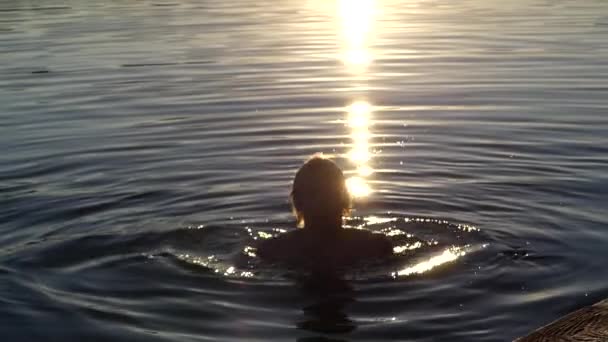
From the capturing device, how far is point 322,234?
26.4 feet

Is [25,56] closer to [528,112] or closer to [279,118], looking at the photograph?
[279,118]

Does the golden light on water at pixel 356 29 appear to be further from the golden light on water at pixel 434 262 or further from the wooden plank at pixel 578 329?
the wooden plank at pixel 578 329

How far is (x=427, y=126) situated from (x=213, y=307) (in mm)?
7382

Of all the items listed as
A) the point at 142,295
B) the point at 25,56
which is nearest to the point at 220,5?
the point at 25,56

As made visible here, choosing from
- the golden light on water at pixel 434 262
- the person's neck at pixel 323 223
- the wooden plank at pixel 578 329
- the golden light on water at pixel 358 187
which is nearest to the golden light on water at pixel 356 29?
the golden light on water at pixel 358 187

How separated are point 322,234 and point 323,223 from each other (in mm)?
106

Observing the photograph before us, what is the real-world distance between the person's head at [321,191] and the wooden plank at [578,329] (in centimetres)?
236

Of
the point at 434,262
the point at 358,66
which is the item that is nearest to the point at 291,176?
the point at 434,262

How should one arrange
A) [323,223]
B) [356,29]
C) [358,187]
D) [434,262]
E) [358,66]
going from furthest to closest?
1. [356,29]
2. [358,66]
3. [358,187]
4. [434,262]
5. [323,223]

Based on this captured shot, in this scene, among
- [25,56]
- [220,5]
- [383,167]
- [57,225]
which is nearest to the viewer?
[57,225]

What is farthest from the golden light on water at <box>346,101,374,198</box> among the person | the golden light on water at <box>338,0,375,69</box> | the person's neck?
the golden light on water at <box>338,0,375,69</box>

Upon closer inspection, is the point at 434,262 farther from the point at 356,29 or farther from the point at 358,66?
the point at 356,29

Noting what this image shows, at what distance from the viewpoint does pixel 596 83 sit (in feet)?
56.2

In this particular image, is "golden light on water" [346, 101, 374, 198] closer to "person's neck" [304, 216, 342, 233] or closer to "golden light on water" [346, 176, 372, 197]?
"golden light on water" [346, 176, 372, 197]
